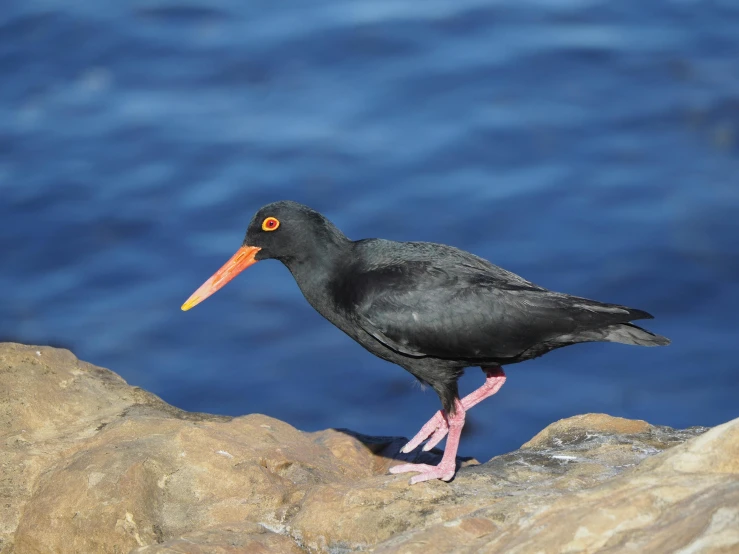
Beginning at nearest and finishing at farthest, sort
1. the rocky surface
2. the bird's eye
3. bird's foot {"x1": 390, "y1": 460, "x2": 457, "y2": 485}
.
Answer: the rocky surface → bird's foot {"x1": 390, "y1": 460, "x2": 457, "y2": 485} → the bird's eye

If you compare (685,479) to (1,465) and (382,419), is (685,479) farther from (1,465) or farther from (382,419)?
(382,419)

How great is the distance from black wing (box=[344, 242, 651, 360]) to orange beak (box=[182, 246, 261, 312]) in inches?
48.1

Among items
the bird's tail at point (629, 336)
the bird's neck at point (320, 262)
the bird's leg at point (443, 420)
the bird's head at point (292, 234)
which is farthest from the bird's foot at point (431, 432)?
the bird's head at point (292, 234)

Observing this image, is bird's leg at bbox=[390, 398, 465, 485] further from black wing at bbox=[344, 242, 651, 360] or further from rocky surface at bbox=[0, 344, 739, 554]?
black wing at bbox=[344, 242, 651, 360]

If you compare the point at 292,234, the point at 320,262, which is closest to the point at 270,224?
the point at 292,234

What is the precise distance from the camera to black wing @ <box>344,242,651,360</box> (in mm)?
7082

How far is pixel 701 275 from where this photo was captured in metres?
13.2

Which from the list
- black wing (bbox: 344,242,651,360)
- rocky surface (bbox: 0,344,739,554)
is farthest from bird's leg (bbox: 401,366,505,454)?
black wing (bbox: 344,242,651,360)

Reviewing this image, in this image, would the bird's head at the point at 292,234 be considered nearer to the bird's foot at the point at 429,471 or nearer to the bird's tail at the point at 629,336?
the bird's foot at the point at 429,471

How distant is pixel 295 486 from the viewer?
656 cm

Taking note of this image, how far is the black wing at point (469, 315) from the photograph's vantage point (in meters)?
7.08

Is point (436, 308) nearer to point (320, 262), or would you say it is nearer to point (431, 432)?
point (320, 262)

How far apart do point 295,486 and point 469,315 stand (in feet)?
5.45

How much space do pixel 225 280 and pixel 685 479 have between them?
4.51 meters
